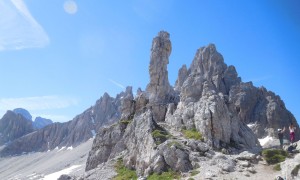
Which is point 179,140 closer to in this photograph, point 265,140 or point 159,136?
point 159,136

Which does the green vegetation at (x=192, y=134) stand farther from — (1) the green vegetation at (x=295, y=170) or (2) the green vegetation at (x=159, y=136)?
(1) the green vegetation at (x=295, y=170)

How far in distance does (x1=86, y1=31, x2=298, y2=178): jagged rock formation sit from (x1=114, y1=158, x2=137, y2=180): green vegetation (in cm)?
100

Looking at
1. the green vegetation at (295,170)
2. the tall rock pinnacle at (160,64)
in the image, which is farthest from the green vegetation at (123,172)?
the tall rock pinnacle at (160,64)

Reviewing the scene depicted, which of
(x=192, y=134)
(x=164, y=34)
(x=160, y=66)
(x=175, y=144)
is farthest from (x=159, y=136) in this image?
(x=164, y=34)

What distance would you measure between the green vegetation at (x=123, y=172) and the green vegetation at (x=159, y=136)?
5615 mm

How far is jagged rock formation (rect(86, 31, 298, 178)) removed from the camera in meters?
44.5

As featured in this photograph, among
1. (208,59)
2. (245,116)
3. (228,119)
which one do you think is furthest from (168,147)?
(208,59)

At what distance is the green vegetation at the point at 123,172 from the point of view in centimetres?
4878

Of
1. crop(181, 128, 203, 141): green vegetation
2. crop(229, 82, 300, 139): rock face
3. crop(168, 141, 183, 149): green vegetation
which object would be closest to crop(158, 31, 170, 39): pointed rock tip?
crop(181, 128, 203, 141): green vegetation

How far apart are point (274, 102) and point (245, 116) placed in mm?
13521

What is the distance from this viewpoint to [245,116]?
15412 cm

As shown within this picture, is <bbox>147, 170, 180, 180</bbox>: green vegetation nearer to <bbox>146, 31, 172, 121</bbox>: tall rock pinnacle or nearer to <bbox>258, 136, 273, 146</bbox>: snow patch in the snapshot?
<bbox>146, 31, 172, 121</bbox>: tall rock pinnacle

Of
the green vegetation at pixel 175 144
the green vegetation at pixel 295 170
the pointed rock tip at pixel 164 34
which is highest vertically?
the pointed rock tip at pixel 164 34

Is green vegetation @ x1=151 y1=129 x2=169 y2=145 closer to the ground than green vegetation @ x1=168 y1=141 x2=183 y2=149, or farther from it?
farther from it
